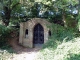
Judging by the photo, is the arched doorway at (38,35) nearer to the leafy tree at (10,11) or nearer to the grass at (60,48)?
the grass at (60,48)

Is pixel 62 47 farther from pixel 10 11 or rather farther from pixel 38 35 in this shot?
pixel 10 11

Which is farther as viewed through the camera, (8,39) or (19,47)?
(8,39)

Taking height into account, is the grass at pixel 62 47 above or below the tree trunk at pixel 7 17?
below

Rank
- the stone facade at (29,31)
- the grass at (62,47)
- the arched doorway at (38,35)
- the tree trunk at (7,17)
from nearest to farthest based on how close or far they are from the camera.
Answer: the grass at (62,47)
the stone facade at (29,31)
the arched doorway at (38,35)
the tree trunk at (7,17)

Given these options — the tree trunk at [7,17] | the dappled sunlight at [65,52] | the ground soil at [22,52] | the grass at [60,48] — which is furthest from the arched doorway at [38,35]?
the tree trunk at [7,17]

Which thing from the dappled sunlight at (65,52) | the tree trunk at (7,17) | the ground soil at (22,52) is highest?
the tree trunk at (7,17)

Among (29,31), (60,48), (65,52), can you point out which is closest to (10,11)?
(29,31)

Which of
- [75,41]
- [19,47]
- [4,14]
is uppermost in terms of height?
[4,14]

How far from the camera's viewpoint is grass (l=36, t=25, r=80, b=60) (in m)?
11.3

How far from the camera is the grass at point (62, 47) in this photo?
37.0 feet

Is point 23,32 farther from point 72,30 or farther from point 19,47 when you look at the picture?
point 72,30

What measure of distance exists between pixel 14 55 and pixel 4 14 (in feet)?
28.9

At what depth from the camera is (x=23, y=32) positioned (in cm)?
1778

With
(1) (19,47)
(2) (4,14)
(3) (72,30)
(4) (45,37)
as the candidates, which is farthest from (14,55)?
(2) (4,14)
